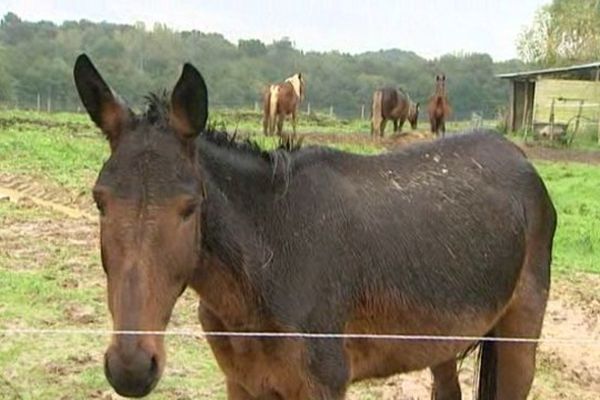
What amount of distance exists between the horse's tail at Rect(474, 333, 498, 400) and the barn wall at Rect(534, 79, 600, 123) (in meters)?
24.3

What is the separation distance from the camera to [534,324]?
4.33 meters

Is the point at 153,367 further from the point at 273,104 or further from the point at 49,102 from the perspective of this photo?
the point at 49,102

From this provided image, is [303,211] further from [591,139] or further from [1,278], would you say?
[591,139]

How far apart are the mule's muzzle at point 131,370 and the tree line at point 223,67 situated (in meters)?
37.3

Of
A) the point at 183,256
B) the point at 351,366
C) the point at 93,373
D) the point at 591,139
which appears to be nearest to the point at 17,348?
the point at 93,373

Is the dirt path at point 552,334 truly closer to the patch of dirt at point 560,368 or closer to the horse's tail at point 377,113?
the patch of dirt at point 560,368

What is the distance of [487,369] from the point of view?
445 centimetres

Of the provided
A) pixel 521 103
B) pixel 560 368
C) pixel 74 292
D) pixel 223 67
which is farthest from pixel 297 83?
pixel 223 67

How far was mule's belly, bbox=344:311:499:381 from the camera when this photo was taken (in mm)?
3549

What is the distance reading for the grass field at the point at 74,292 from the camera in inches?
214

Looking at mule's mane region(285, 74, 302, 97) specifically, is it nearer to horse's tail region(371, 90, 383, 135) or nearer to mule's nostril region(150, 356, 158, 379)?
horse's tail region(371, 90, 383, 135)

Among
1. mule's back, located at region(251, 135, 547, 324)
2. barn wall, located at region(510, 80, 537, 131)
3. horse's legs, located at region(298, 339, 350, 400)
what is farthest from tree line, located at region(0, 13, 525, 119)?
horse's legs, located at region(298, 339, 350, 400)

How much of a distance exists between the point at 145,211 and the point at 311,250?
890 mm

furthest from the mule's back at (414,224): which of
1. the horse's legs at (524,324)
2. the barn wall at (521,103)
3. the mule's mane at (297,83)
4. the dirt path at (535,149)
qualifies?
the barn wall at (521,103)
